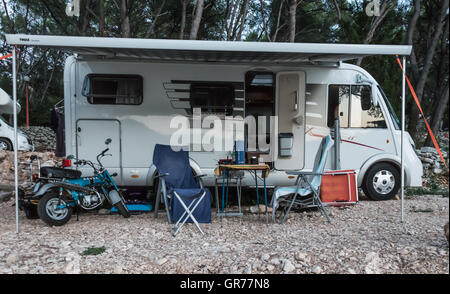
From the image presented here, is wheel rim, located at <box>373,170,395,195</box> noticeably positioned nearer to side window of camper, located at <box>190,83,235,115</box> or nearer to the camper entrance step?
side window of camper, located at <box>190,83,235,115</box>

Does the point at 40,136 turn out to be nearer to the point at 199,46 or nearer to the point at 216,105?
the point at 216,105

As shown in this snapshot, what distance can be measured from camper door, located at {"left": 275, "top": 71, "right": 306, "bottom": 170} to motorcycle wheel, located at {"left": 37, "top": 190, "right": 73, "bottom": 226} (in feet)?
9.97

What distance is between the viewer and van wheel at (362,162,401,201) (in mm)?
5570

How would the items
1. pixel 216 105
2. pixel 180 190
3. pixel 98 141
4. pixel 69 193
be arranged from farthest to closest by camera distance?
1. pixel 216 105
2. pixel 98 141
3. pixel 69 193
4. pixel 180 190

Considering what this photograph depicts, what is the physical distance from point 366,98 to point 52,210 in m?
4.74

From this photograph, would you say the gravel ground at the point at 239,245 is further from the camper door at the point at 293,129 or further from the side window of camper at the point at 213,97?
the side window of camper at the point at 213,97

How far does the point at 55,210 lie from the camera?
4.33 metres

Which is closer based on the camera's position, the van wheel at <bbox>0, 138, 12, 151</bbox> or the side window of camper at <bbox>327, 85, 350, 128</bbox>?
the side window of camper at <bbox>327, 85, 350, 128</bbox>

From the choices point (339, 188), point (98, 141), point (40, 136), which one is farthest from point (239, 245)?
point (40, 136)

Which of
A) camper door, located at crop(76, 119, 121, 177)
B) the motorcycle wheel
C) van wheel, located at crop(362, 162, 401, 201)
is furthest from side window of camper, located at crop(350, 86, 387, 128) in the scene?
the motorcycle wheel

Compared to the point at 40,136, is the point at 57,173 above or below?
below

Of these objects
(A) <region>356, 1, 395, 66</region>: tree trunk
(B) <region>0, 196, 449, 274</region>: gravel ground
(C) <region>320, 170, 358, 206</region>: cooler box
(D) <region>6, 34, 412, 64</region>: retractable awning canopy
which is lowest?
(B) <region>0, 196, 449, 274</region>: gravel ground

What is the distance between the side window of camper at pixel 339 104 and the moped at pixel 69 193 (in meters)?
3.36

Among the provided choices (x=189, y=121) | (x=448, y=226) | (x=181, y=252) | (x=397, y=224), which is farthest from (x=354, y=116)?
(x=181, y=252)
